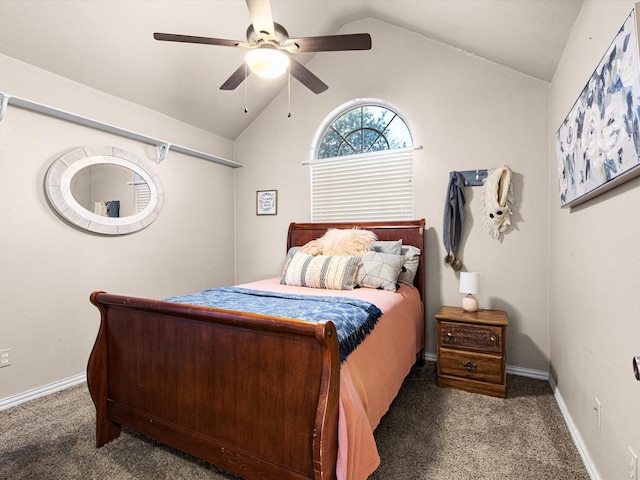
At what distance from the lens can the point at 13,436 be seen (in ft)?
6.42

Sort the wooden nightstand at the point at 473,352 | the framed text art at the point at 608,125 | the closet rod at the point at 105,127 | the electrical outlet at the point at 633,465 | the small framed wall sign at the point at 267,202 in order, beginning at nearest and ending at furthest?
the framed text art at the point at 608,125
the electrical outlet at the point at 633,465
the closet rod at the point at 105,127
the wooden nightstand at the point at 473,352
the small framed wall sign at the point at 267,202

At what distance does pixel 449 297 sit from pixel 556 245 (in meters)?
0.97

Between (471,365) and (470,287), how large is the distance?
1.93ft

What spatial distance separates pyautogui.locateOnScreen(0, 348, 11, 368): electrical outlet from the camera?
90.4 inches

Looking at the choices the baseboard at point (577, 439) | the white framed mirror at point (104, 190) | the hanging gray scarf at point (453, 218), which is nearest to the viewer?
the baseboard at point (577, 439)

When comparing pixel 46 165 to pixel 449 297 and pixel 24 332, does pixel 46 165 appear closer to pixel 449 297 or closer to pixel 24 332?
pixel 24 332

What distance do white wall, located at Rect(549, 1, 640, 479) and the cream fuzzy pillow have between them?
1.46m

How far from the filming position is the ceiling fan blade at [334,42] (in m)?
1.86

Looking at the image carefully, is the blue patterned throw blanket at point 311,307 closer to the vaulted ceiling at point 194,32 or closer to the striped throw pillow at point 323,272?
the striped throw pillow at point 323,272

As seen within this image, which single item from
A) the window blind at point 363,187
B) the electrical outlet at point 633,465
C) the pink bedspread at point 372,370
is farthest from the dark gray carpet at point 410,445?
the window blind at point 363,187

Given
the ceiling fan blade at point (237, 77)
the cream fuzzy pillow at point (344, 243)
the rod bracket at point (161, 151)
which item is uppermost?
the ceiling fan blade at point (237, 77)

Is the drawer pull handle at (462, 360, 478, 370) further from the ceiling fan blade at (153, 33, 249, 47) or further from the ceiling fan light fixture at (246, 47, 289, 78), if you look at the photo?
the ceiling fan blade at (153, 33, 249, 47)

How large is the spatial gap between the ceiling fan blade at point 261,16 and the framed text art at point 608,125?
146cm

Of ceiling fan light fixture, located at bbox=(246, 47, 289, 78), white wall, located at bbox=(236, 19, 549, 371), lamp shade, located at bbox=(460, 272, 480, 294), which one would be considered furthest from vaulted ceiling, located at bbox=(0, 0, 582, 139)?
lamp shade, located at bbox=(460, 272, 480, 294)
